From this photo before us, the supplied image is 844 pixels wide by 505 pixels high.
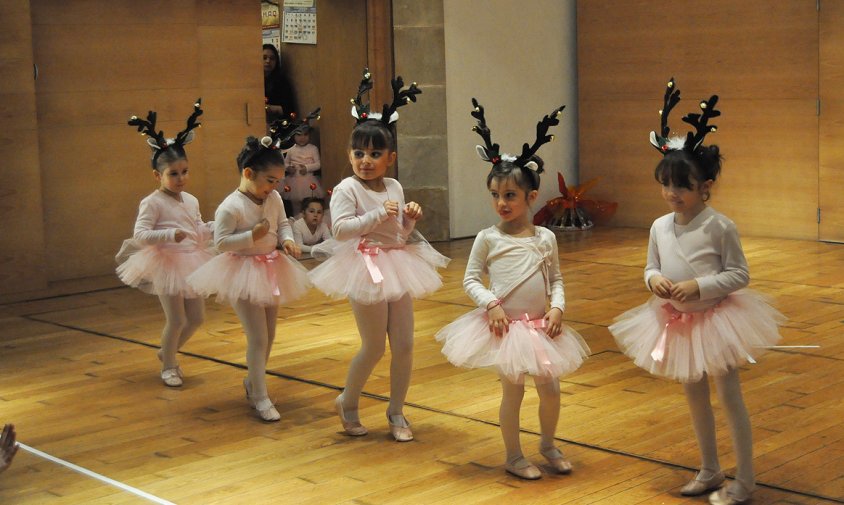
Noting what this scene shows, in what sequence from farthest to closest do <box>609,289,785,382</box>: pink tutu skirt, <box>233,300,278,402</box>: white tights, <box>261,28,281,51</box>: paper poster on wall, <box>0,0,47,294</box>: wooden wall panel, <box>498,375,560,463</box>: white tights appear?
<box>261,28,281,51</box>: paper poster on wall < <box>0,0,47,294</box>: wooden wall panel < <box>233,300,278,402</box>: white tights < <box>498,375,560,463</box>: white tights < <box>609,289,785,382</box>: pink tutu skirt

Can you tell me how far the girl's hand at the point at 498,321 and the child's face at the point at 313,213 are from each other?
545 cm

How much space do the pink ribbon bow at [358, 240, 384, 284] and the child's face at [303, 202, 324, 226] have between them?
481 centimetres

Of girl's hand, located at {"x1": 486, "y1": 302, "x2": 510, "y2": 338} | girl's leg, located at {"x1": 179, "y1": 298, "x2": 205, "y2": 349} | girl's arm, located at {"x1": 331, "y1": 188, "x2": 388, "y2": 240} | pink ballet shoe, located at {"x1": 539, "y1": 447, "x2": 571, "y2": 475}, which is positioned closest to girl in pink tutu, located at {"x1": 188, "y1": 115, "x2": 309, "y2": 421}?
girl's arm, located at {"x1": 331, "y1": 188, "x2": 388, "y2": 240}

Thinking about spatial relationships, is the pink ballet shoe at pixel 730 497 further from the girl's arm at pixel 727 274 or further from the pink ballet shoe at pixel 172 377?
the pink ballet shoe at pixel 172 377

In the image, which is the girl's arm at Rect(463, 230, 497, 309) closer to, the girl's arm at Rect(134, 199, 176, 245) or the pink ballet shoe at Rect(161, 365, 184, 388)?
the girl's arm at Rect(134, 199, 176, 245)

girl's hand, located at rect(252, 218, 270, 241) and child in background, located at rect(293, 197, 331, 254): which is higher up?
girl's hand, located at rect(252, 218, 270, 241)

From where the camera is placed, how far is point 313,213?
8.97m

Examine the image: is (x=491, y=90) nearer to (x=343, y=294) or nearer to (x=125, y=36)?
(x=125, y=36)

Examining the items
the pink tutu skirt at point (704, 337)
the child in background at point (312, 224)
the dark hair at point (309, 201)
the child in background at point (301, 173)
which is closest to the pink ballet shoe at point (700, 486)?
the pink tutu skirt at point (704, 337)

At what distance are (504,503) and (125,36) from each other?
5848 mm

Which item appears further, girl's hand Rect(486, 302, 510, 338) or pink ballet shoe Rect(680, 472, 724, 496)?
girl's hand Rect(486, 302, 510, 338)

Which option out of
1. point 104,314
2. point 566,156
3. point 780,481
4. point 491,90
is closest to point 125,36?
point 104,314

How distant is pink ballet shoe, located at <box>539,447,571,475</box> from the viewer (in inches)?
147

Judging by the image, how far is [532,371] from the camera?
3.54 metres
